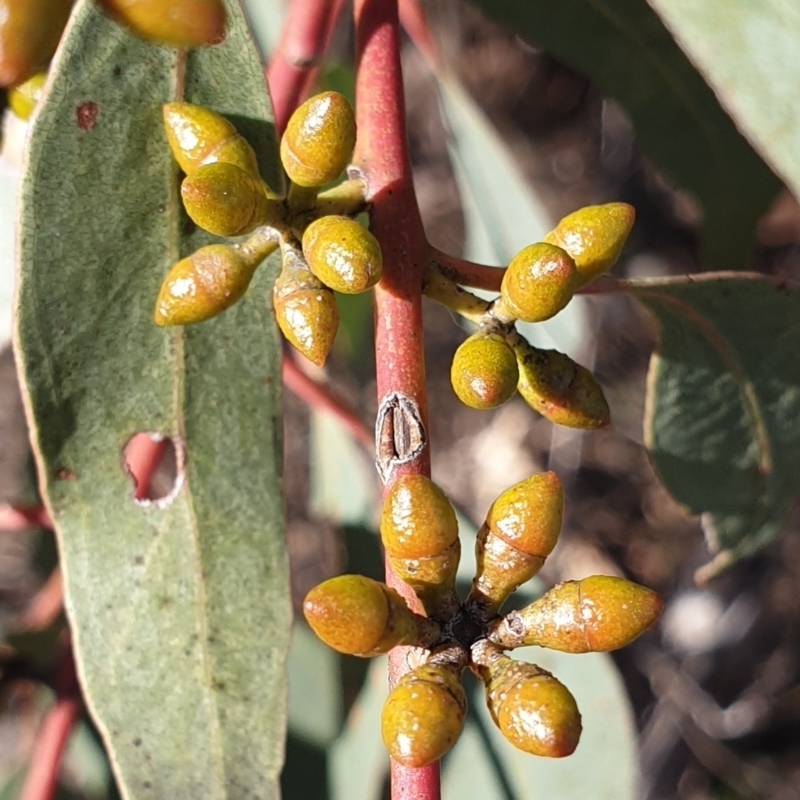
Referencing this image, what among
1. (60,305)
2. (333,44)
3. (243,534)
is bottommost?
(333,44)

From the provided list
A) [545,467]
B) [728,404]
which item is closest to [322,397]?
[728,404]

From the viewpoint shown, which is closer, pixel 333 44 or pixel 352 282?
pixel 352 282

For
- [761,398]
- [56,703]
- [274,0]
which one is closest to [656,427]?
[761,398]

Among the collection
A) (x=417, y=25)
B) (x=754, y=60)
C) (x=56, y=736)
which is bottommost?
(x=56, y=736)

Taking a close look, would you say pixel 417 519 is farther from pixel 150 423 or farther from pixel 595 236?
pixel 150 423

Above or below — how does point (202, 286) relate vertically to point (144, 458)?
above

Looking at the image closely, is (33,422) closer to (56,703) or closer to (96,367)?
(96,367)
